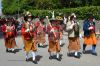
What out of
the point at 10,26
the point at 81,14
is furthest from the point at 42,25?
the point at 81,14

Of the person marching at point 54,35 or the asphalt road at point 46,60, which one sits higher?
the person marching at point 54,35

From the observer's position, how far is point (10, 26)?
1560cm

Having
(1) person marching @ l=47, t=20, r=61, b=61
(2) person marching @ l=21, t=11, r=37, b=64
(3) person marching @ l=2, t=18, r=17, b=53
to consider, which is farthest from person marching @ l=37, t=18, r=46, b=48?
(2) person marching @ l=21, t=11, r=37, b=64

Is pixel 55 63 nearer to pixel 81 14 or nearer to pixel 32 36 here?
pixel 32 36

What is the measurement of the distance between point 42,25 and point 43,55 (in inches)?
133

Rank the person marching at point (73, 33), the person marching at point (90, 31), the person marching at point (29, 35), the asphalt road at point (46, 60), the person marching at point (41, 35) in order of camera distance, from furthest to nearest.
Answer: the person marching at point (41, 35)
the person marching at point (90, 31)
the person marching at point (73, 33)
the person marching at point (29, 35)
the asphalt road at point (46, 60)

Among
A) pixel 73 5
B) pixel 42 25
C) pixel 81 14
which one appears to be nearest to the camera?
pixel 42 25

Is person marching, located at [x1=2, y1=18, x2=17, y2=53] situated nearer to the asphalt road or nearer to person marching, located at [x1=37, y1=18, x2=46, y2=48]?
the asphalt road

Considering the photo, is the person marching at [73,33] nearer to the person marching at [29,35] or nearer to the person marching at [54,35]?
the person marching at [54,35]

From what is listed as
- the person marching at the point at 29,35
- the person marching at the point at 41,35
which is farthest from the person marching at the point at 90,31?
the person marching at the point at 41,35

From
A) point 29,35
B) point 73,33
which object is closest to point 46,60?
point 29,35

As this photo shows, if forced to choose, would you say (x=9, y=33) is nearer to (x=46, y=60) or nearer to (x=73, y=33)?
(x=46, y=60)

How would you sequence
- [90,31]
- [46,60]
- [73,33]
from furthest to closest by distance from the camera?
1. [90,31]
2. [73,33]
3. [46,60]

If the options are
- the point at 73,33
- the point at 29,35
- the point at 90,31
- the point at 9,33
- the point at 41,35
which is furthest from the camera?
the point at 41,35
